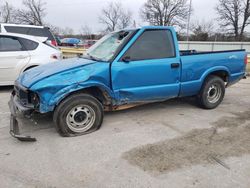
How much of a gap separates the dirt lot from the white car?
2231 mm

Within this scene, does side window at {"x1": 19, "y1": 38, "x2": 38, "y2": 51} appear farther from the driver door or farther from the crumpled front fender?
the driver door

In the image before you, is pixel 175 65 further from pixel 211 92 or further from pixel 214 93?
pixel 214 93

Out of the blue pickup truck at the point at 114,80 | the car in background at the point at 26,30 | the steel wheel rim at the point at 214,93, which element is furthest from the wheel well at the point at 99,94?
the car in background at the point at 26,30

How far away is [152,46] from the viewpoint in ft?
14.9

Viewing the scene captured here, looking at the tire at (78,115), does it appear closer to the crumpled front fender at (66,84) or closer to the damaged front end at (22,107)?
the crumpled front fender at (66,84)

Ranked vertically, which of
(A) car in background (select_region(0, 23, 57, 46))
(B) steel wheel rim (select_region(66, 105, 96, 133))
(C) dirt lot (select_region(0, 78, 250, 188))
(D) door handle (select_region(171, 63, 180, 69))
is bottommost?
(C) dirt lot (select_region(0, 78, 250, 188))

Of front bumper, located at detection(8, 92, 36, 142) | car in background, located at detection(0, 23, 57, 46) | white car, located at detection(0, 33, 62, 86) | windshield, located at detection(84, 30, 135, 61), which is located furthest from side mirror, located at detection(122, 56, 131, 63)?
car in background, located at detection(0, 23, 57, 46)

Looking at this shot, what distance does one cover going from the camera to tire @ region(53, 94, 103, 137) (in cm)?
380

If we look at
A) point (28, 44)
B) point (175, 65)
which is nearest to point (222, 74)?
point (175, 65)

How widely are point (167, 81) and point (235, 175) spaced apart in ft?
7.19

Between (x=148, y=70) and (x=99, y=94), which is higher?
(x=148, y=70)

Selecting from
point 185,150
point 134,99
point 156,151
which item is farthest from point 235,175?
point 134,99

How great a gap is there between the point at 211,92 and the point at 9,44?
5533 mm

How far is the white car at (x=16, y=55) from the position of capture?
680cm
